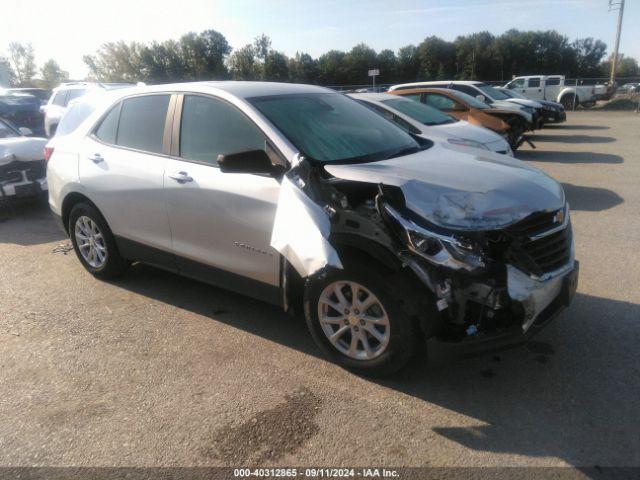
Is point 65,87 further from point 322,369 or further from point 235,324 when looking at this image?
point 322,369

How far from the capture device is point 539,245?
9.94 ft

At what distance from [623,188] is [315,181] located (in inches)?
277

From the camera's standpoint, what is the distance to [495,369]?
10.8 ft

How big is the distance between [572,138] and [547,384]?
1453 cm

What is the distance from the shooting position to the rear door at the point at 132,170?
416 cm

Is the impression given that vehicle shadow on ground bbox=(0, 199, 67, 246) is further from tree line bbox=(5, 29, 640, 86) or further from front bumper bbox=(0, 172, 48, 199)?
tree line bbox=(5, 29, 640, 86)

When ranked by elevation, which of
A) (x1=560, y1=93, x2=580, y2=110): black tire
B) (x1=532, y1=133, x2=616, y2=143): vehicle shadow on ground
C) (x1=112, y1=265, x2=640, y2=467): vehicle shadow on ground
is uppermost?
(x1=560, y1=93, x2=580, y2=110): black tire

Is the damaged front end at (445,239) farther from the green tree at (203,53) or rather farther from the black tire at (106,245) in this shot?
the green tree at (203,53)

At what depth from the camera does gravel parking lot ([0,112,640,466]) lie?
2.65 m

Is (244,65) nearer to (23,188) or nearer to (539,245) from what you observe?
(23,188)


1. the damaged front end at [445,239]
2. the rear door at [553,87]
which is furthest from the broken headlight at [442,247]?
the rear door at [553,87]

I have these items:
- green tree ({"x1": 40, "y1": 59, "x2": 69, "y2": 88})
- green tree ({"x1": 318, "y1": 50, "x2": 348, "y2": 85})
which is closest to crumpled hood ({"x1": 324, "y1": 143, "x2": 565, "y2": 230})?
green tree ({"x1": 318, "y1": 50, "x2": 348, "y2": 85})

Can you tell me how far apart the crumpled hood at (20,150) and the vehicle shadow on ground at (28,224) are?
712 millimetres

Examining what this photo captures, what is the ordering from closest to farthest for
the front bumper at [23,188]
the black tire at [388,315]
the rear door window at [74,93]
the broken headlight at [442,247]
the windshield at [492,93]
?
the broken headlight at [442,247] → the black tire at [388,315] → the front bumper at [23,188] → the rear door window at [74,93] → the windshield at [492,93]
